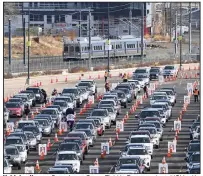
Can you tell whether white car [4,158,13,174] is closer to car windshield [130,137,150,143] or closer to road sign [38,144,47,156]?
road sign [38,144,47,156]

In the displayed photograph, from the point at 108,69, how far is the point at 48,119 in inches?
1471

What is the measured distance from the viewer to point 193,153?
5438 centimetres

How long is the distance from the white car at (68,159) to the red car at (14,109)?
58.6 ft

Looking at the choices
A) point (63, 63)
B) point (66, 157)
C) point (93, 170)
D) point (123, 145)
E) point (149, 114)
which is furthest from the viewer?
point (63, 63)

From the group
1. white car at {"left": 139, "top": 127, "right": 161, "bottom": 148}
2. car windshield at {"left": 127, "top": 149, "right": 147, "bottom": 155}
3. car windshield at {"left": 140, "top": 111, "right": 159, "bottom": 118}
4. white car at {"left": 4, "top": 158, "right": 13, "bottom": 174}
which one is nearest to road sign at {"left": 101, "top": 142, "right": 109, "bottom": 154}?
white car at {"left": 139, "top": 127, "right": 161, "bottom": 148}

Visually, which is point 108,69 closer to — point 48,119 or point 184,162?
point 48,119

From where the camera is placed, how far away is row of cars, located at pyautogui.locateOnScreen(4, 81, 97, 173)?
56344mm

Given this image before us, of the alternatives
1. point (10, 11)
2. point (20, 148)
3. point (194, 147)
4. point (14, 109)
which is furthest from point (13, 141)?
point (10, 11)

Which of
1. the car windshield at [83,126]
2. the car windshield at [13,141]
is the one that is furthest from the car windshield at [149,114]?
the car windshield at [13,141]

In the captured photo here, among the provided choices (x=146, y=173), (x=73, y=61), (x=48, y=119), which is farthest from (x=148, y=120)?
(x=73, y=61)

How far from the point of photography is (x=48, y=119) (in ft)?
218

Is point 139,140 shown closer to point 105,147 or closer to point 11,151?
point 105,147

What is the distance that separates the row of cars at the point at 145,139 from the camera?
171 feet

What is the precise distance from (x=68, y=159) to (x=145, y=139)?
5.42 metres
